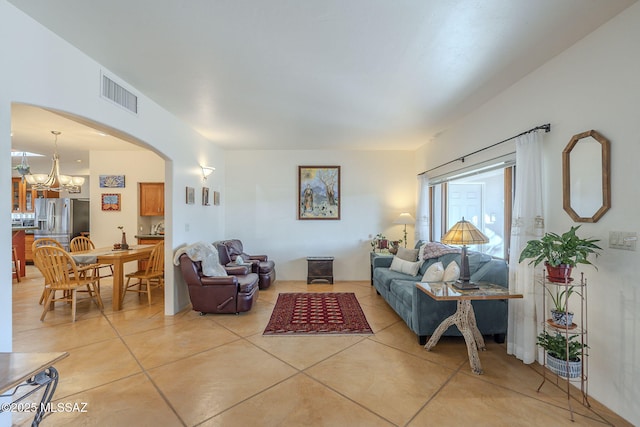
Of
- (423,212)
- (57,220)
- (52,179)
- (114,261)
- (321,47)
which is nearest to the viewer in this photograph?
(321,47)

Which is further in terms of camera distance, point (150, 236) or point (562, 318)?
point (150, 236)

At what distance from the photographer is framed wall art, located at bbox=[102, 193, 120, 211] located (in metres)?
5.94

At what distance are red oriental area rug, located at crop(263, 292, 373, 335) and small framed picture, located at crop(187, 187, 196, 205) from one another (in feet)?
6.93

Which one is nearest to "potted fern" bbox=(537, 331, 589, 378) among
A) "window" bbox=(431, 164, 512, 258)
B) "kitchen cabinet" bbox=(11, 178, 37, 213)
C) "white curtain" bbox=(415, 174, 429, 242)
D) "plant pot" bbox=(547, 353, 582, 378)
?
"plant pot" bbox=(547, 353, 582, 378)

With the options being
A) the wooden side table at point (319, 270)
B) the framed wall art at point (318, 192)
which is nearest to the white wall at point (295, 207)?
the framed wall art at point (318, 192)

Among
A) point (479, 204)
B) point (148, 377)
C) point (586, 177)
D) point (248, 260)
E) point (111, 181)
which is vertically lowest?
point (148, 377)

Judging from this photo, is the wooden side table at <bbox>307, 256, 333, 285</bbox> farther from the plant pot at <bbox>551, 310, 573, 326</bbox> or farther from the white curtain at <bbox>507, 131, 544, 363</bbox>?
the plant pot at <bbox>551, 310, 573, 326</bbox>

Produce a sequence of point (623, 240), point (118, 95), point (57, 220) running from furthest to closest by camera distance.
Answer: point (57, 220)
point (118, 95)
point (623, 240)

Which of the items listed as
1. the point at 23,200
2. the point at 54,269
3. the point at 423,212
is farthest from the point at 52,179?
the point at 423,212

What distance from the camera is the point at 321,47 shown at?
229 cm

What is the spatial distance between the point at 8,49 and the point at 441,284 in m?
3.99

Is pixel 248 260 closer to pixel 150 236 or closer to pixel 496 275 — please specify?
pixel 150 236

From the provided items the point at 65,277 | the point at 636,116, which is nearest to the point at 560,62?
the point at 636,116

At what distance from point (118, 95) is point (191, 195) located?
5.90ft
